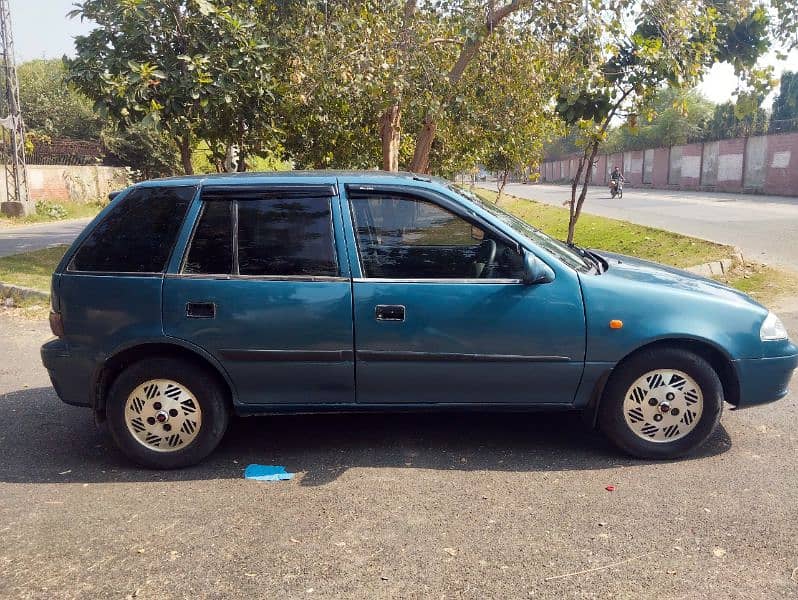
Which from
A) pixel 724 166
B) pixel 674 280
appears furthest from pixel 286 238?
pixel 724 166

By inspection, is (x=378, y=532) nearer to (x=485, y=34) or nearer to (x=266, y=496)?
(x=266, y=496)

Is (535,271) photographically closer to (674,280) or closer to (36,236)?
(674,280)

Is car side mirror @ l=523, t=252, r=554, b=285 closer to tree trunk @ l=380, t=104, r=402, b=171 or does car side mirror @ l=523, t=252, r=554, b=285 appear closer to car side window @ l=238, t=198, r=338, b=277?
car side window @ l=238, t=198, r=338, b=277

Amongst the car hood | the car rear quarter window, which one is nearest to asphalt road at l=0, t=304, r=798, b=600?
the car hood

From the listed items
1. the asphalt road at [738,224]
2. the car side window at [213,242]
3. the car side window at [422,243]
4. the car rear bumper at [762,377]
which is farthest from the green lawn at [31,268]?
the asphalt road at [738,224]

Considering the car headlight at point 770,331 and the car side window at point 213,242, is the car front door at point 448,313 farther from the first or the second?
the car headlight at point 770,331

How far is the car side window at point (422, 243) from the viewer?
411 cm

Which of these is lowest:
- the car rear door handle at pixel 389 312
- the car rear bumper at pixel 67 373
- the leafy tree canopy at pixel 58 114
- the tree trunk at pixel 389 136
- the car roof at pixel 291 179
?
the car rear bumper at pixel 67 373

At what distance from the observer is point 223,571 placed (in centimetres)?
309

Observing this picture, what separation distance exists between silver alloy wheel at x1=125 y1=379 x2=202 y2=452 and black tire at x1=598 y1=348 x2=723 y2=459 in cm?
247

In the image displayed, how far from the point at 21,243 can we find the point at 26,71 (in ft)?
109

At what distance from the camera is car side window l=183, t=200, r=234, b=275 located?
4.12 metres

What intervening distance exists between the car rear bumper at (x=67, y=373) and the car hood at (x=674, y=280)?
321cm

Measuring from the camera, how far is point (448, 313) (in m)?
4.00
